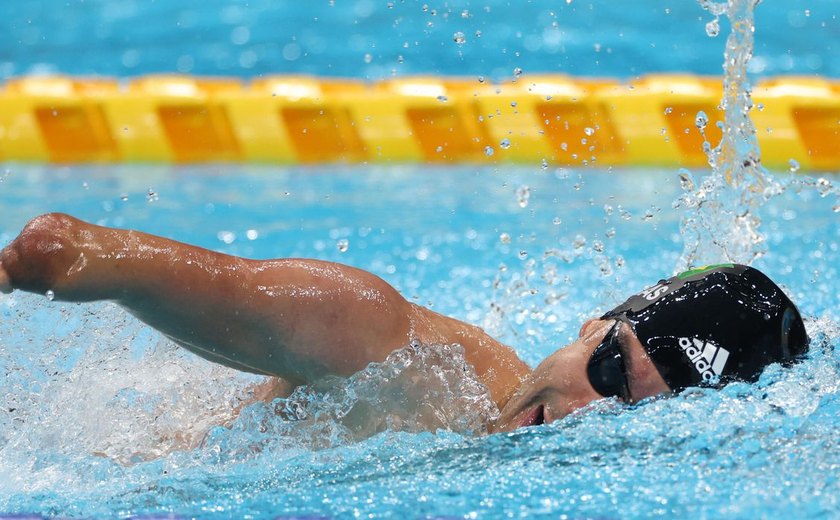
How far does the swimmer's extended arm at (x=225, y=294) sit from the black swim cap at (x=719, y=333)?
0.43m

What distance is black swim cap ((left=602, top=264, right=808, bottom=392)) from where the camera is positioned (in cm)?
185

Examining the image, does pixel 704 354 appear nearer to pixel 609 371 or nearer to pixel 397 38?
pixel 609 371

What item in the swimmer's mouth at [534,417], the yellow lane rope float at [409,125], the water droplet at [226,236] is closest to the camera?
Answer: the swimmer's mouth at [534,417]

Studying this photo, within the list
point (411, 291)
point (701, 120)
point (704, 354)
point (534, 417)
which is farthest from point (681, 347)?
point (701, 120)

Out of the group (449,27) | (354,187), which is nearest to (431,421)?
(354,187)

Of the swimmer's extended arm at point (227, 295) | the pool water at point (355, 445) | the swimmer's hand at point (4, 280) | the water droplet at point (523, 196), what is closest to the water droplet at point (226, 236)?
the water droplet at point (523, 196)

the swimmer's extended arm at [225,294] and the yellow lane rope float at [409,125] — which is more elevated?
the yellow lane rope float at [409,125]

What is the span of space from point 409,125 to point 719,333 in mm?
2749

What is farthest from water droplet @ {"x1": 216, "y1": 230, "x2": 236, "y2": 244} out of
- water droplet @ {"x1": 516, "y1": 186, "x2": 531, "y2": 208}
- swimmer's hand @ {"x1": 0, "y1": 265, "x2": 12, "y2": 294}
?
swimmer's hand @ {"x1": 0, "y1": 265, "x2": 12, "y2": 294}

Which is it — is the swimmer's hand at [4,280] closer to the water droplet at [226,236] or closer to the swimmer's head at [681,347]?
the swimmer's head at [681,347]

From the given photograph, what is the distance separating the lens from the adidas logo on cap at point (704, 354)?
6.06 feet

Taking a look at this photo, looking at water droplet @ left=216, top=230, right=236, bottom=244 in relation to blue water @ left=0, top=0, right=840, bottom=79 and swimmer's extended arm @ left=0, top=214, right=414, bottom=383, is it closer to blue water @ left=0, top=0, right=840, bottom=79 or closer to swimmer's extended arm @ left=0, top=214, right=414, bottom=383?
blue water @ left=0, top=0, right=840, bottom=79

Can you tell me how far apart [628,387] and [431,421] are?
1.18 ft

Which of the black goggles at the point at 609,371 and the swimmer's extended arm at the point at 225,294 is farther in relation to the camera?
the black goggles at the point at 609,371
